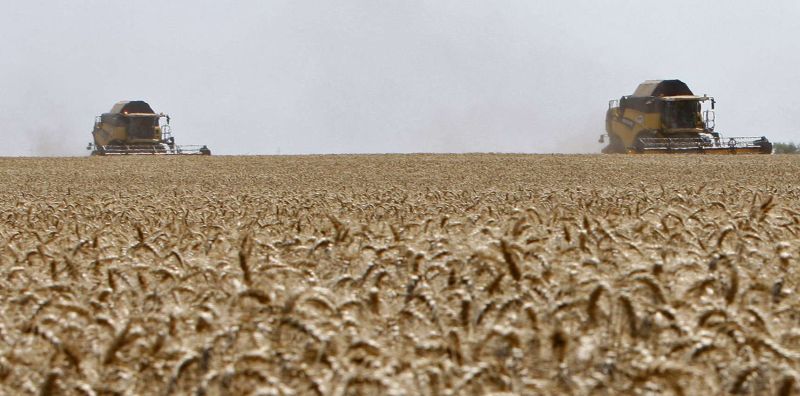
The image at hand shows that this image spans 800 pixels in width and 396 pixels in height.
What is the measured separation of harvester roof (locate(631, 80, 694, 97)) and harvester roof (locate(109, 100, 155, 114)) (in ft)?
80.5

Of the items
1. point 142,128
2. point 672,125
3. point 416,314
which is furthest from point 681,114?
point 416,314

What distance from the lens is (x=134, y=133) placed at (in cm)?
5500

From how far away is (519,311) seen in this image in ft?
15.8

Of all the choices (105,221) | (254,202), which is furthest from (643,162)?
(105,221)

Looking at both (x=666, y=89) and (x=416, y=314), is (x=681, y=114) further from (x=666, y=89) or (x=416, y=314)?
(x=416, y=314)

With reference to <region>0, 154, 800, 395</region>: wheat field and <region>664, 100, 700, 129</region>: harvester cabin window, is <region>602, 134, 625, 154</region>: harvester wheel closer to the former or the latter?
<region>664, 100, 700, 129</region>: harvester cabin window

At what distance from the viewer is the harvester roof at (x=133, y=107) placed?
55812 millimetres

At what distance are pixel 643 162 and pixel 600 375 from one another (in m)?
33.7

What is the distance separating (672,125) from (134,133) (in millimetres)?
25800

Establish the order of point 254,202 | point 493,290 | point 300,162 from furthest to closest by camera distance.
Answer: point 300,162, point 254,202, point 493,290

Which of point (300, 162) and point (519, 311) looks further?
point (300, 162)

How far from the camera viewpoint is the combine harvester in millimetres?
54500

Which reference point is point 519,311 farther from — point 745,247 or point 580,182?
point 580,182

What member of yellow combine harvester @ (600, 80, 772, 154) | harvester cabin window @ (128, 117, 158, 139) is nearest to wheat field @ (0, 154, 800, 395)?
yellow combine harvester @ (600, 80, 772, 154)
